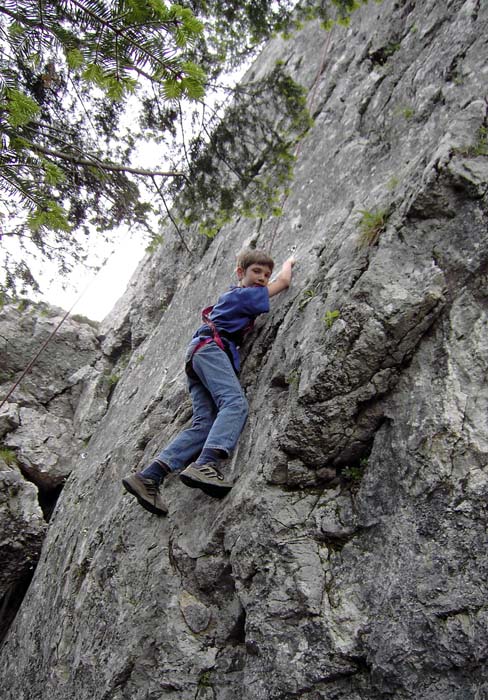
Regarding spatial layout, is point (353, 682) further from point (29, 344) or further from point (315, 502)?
point (29, 344)

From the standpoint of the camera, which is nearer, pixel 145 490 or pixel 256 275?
pixel 145 490

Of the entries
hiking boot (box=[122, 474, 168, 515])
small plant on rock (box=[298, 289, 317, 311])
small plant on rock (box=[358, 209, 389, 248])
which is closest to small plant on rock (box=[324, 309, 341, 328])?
small plant on rock (box=[298, 289, 317, 311])

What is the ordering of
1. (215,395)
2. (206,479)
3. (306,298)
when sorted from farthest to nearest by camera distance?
(306,298) < (215,395) < (206,479)

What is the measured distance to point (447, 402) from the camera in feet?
13.7

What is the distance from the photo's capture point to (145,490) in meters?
5.27

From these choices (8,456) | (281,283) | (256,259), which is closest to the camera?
(256,259)

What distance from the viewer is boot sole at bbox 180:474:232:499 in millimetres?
4732

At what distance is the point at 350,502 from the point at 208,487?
129cm

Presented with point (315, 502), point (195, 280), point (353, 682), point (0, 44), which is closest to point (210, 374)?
point (315, 502)

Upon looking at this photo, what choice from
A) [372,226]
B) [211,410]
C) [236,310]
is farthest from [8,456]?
[372,226]

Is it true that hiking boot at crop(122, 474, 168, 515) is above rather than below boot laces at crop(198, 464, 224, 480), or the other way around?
below

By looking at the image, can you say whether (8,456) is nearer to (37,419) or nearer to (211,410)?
(37,419)

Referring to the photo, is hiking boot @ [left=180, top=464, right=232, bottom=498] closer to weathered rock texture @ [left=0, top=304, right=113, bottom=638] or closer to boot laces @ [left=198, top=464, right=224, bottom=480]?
boot laces @ [left=198, top=464, right=224, bottom=480]

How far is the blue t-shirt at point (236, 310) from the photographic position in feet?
19.1
